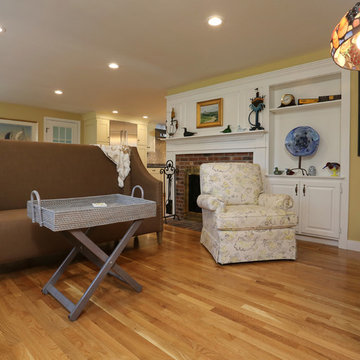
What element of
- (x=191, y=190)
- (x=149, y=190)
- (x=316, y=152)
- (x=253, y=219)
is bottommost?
(x=253, y=219)

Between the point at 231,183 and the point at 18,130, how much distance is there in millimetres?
5595

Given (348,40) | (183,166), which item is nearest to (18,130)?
(183,166)

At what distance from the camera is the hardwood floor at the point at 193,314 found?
51.0 inches

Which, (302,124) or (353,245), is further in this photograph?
(302,124)

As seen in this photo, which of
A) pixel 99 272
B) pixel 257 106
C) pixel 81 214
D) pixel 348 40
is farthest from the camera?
pixel 257 106

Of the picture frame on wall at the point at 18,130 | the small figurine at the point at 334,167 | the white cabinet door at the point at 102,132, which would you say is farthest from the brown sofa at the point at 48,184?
the picture frame on wall at the point at 18,130

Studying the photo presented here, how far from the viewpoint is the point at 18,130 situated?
253 inches

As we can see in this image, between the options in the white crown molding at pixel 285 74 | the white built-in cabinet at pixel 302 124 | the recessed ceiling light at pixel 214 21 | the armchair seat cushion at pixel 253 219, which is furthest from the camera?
the white crown molding at pixel 285 74

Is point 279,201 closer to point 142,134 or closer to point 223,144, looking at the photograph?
point 223,144

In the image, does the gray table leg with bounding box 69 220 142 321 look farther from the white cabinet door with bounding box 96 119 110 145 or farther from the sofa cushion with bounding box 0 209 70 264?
the white cabinet door with bounding box 96 119 110 145

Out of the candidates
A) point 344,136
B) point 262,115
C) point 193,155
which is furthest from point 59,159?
point 344,136

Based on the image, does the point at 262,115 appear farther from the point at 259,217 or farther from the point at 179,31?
the point at 259,217

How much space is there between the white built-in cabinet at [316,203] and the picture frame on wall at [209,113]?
1413 millimetres

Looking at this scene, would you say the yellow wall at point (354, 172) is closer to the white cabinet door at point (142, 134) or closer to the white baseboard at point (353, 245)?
the white baseboard at point (353, 245)
